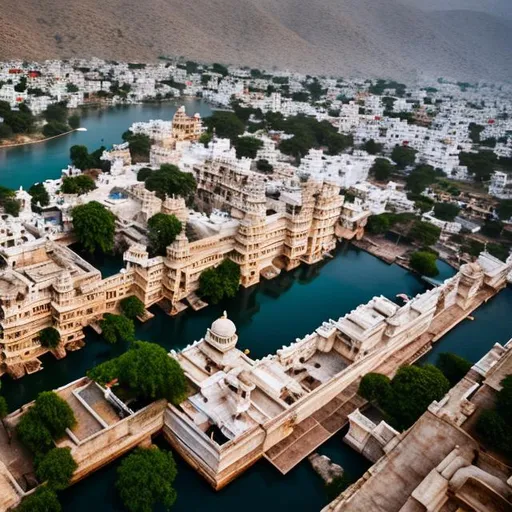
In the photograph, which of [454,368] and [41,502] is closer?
[41,502]

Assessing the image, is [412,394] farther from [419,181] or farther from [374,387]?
[419,181]

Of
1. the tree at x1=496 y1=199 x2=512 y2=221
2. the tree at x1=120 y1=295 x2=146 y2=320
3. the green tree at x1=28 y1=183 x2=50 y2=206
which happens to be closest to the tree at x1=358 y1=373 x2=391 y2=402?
the tree at x1=120 y1=295 x2=146 y2=320

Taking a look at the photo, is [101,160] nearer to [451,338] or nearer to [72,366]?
[72,366]

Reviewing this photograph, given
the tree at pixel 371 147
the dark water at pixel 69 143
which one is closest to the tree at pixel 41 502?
the dark water at pixel 69 143

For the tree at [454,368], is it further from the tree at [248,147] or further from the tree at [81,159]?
the tree at [81,159]

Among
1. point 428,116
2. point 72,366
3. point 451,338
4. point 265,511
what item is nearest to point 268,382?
point 265,511

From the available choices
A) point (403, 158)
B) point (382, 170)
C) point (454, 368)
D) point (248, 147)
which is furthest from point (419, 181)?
point (454, 368)
